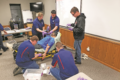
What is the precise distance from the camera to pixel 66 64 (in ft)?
4.56

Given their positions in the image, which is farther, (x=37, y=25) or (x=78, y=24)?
(x=37, y=25)

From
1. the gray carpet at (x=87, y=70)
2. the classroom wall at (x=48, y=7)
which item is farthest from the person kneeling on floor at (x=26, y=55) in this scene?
the classroom wall at (x=48, y=7)

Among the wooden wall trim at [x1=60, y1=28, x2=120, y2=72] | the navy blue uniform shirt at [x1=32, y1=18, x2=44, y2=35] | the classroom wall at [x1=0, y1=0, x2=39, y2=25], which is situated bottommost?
the wooden wall trim at [x1=60, y1=28, x2=120, y2=72]

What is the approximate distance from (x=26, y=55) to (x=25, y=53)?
0.24ft

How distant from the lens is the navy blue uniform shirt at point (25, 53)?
72.7 inches

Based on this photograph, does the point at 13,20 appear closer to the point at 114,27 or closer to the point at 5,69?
the point at 5,69

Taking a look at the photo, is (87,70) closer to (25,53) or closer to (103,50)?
(103,50)

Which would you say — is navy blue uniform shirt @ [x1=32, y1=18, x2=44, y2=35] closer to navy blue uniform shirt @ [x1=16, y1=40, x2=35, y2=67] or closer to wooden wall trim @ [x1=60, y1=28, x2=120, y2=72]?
navy blue uniform shirt @ [x1=16, y1=40, x2=35, y2=67]

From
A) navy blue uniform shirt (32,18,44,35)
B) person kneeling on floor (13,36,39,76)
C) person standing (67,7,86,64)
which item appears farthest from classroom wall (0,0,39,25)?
person standing (67,7,86,64)

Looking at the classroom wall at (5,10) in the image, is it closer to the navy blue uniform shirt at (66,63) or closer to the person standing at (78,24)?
the person standing at (78,24)

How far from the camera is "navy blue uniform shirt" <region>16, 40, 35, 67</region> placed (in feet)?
6.06

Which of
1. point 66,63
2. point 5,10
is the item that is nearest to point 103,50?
point 66,63

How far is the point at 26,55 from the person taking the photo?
76.0 inches

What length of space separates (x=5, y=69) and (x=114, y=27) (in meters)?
2.88
